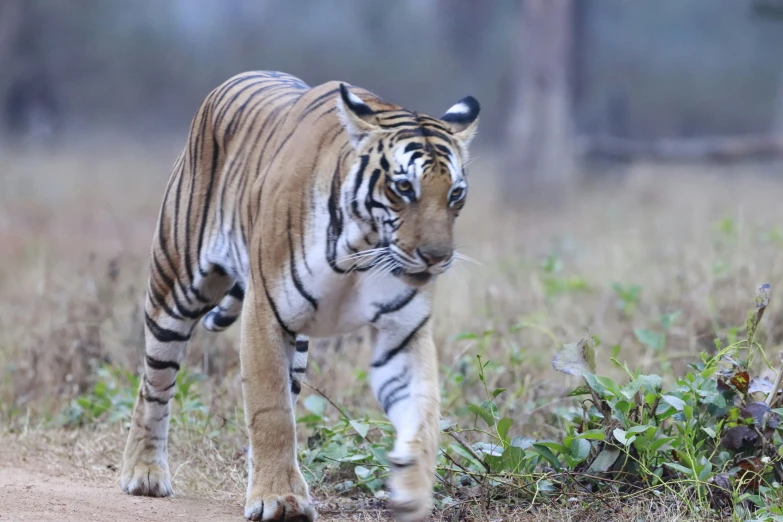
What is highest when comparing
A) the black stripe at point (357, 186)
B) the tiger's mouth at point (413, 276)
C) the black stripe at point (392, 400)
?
the black stripe at point (357, 186)

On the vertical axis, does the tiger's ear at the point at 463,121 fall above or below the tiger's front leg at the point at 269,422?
above

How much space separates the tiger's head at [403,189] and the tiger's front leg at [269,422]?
0.41 meters

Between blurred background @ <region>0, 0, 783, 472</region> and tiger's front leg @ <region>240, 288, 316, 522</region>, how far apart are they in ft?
3.02

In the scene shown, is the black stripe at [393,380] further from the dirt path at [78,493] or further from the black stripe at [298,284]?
the dirt path at [78,493]

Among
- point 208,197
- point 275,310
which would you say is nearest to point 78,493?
point 275,310

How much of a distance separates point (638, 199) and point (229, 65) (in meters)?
11.4

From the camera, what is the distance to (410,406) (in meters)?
3.26

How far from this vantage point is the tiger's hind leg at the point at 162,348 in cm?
407

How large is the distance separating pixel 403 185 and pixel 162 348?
1424 millimetres

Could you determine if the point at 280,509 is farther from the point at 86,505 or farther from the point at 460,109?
the point at 460,109

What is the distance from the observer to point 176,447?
4508mm

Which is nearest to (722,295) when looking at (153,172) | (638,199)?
(638,199)

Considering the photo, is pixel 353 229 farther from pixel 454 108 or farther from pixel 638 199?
pixel 638 199

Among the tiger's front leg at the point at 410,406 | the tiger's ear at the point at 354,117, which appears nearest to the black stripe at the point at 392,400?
the tiger's front leg at the point at 410,406
